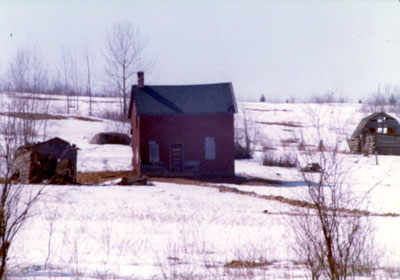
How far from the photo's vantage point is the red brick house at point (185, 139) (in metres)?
32.5

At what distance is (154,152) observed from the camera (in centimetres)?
3247

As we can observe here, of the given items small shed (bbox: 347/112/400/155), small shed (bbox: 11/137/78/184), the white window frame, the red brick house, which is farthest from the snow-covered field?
small shed (bbox: 347/112/400/155)

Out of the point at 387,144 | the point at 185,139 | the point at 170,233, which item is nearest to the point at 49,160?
the point at 185,139

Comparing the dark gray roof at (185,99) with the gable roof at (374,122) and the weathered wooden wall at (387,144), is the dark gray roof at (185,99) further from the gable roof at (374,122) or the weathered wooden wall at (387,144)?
the weathered wooden wall at (387,144)

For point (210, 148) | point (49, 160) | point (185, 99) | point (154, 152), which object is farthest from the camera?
point (185, 99)

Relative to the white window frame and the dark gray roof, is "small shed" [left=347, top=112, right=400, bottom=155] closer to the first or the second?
the dark gray roof

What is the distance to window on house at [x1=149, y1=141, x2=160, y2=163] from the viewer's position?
32.4m

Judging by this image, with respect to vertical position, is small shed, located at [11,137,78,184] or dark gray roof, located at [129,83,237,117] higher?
dark gray roof, located at [129,83,237,117]

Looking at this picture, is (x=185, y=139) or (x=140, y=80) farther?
(x=140, y=80)

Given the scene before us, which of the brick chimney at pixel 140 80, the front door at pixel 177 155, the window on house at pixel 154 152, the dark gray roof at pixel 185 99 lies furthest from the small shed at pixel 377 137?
the brick chimney at pixel 140 80

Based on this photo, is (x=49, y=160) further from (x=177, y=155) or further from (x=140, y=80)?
(x=140, y=80)

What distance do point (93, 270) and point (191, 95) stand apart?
27.9m

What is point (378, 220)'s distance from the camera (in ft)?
47.3

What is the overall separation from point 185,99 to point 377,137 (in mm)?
23248
